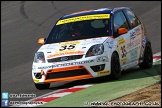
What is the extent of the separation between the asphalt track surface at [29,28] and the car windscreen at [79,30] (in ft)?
3.14

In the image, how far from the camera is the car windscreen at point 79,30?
13.7m

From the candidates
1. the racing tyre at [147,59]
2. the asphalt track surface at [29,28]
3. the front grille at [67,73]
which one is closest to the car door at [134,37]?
the racing tyre at [147,59]

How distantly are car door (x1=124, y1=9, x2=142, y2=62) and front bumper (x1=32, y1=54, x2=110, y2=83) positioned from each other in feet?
4.57

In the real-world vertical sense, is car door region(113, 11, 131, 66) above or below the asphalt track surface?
above

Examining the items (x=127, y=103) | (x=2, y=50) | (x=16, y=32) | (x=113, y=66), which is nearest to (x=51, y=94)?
(x=113, y=66)

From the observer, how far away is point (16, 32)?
76.7 ft

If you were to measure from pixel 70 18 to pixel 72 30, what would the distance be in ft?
1.73

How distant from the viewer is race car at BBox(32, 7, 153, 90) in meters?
12.8

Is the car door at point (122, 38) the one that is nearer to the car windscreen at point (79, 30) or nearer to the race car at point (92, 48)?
the race car at point (92, 48)

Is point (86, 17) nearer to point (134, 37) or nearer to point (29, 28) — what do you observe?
point (134, 37)

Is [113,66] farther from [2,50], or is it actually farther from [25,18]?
[25,18]

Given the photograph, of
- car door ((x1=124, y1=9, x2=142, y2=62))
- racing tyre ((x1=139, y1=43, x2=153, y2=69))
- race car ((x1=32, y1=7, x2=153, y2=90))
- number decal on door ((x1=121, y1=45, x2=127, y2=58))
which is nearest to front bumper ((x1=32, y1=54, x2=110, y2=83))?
race car ((x1=32, y1=7, x2=153, y2=90))

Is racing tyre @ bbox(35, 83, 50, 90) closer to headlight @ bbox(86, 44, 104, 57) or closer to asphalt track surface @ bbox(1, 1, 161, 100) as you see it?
asphalt track surface @ bbox(1, 1, 161, 100)

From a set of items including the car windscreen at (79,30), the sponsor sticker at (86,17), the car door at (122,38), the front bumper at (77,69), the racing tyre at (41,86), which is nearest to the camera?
the front bumper at (77,69)
